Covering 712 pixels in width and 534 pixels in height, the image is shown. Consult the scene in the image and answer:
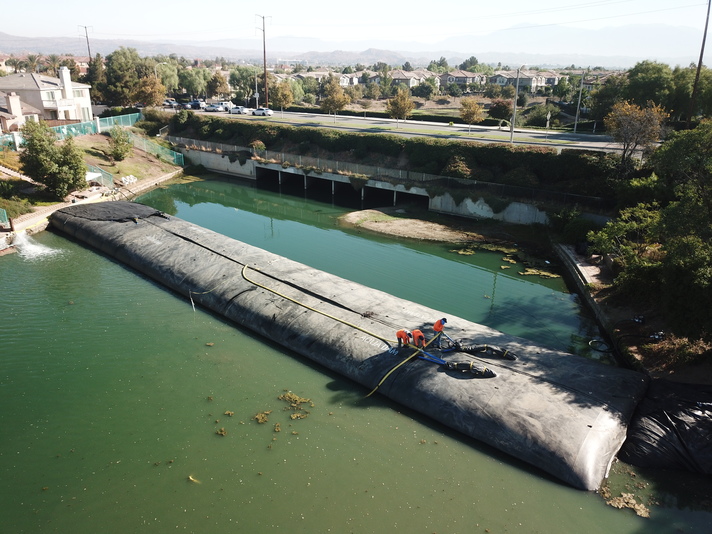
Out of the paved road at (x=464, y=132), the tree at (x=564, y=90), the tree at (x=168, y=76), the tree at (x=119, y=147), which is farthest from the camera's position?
the tree at (x=564, y=90)

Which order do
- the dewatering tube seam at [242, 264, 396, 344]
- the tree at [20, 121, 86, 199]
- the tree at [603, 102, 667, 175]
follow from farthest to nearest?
the tree at [20, 121, 86, 199] → the tree at [603, 102, 667, 175] → the dewatering tube seam at [242, 264, 396, 344]

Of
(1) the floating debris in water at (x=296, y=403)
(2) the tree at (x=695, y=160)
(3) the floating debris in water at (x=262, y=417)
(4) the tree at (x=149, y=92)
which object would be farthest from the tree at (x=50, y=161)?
(2) the tree at (x=695, y=160)

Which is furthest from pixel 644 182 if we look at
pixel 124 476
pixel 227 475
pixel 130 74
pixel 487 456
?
pixel 130 74

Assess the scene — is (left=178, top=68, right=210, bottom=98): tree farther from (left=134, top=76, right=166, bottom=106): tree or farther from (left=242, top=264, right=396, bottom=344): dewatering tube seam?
(left=242, top=264, right=396, bottom=344): dewatering tube seam

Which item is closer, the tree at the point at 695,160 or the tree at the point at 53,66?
the tree at the point at 695,160

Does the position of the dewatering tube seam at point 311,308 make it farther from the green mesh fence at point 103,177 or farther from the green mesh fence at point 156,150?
the green mesh fence at point 156,150

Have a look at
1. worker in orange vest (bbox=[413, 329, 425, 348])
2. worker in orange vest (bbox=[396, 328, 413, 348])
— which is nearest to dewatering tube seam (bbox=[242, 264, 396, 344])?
worker in orange vest (bbox=[396, 328, 413, 348])
